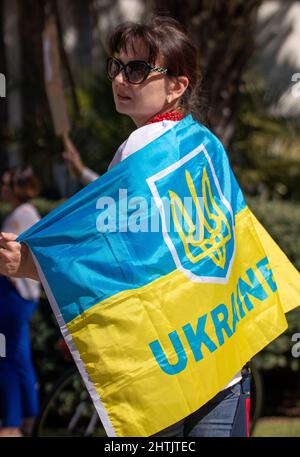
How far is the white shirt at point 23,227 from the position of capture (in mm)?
5684

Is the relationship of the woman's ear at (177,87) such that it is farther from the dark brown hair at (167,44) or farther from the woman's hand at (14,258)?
the woman's hand at (14,258)

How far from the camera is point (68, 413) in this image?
586 centimetres

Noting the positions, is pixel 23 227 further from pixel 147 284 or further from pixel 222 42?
pixel 147 284

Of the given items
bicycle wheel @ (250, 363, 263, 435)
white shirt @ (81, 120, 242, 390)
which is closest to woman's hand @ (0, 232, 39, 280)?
white shirt @ (81, 120, 242, 390)

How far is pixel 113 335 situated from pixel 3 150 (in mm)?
8587

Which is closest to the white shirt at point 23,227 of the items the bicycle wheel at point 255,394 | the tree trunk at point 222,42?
the bicycle wheel at point 255,394

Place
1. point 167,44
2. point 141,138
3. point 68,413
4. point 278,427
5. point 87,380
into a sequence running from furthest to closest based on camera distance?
point 278,427, point 68,413, point 167,44, point 141,138, point 87,380

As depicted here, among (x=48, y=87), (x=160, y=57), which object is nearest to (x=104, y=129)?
(x=48, y=87)

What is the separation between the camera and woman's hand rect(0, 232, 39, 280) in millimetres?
2918

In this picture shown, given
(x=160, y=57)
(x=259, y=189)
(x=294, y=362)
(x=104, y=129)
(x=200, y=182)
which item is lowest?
(x=294, y=362)

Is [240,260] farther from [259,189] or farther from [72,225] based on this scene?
[259,189]

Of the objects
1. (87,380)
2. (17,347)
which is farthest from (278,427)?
(87,380)

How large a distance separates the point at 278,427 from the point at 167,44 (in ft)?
12.9

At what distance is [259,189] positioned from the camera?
858 centimetres
